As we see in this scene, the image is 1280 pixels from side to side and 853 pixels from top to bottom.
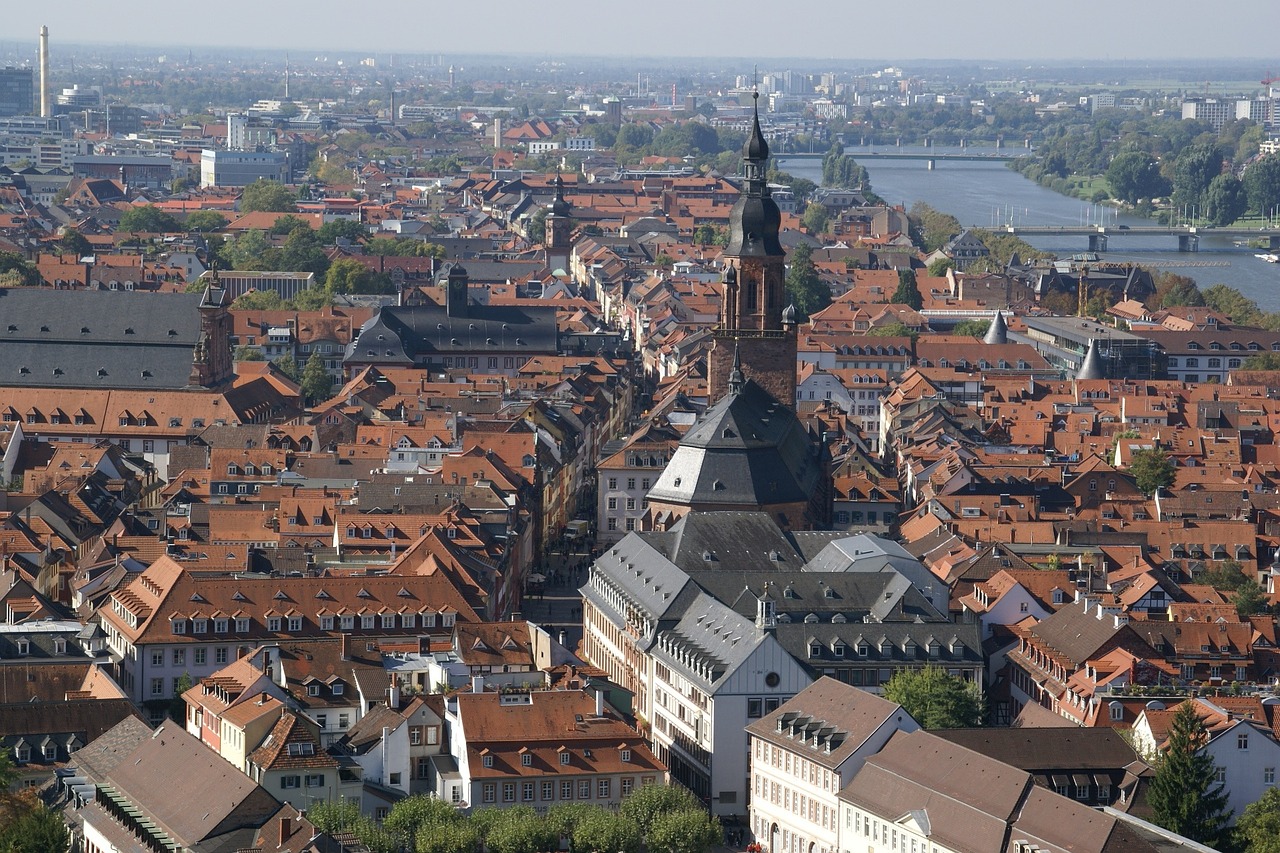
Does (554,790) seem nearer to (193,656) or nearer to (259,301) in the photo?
(193,656)

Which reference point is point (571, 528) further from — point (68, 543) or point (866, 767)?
point (866, 767)

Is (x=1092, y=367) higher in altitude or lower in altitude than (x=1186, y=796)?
lower

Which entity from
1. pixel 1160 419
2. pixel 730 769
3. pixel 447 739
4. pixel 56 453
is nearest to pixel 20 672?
pixel 447 739

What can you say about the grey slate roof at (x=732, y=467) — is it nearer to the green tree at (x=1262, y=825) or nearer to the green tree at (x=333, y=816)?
the green tree at (x=1262, y=825)

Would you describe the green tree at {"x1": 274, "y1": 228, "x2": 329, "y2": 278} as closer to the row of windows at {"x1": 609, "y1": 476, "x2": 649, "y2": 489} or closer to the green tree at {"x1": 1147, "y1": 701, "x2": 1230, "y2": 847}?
the row of windows at {"x1": 609, "y1": 476, "x2": 649, "y2": 489}

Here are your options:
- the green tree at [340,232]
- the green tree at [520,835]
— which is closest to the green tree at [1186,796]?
the green tree at [520,835]

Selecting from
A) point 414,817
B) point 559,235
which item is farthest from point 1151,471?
point 559,235
